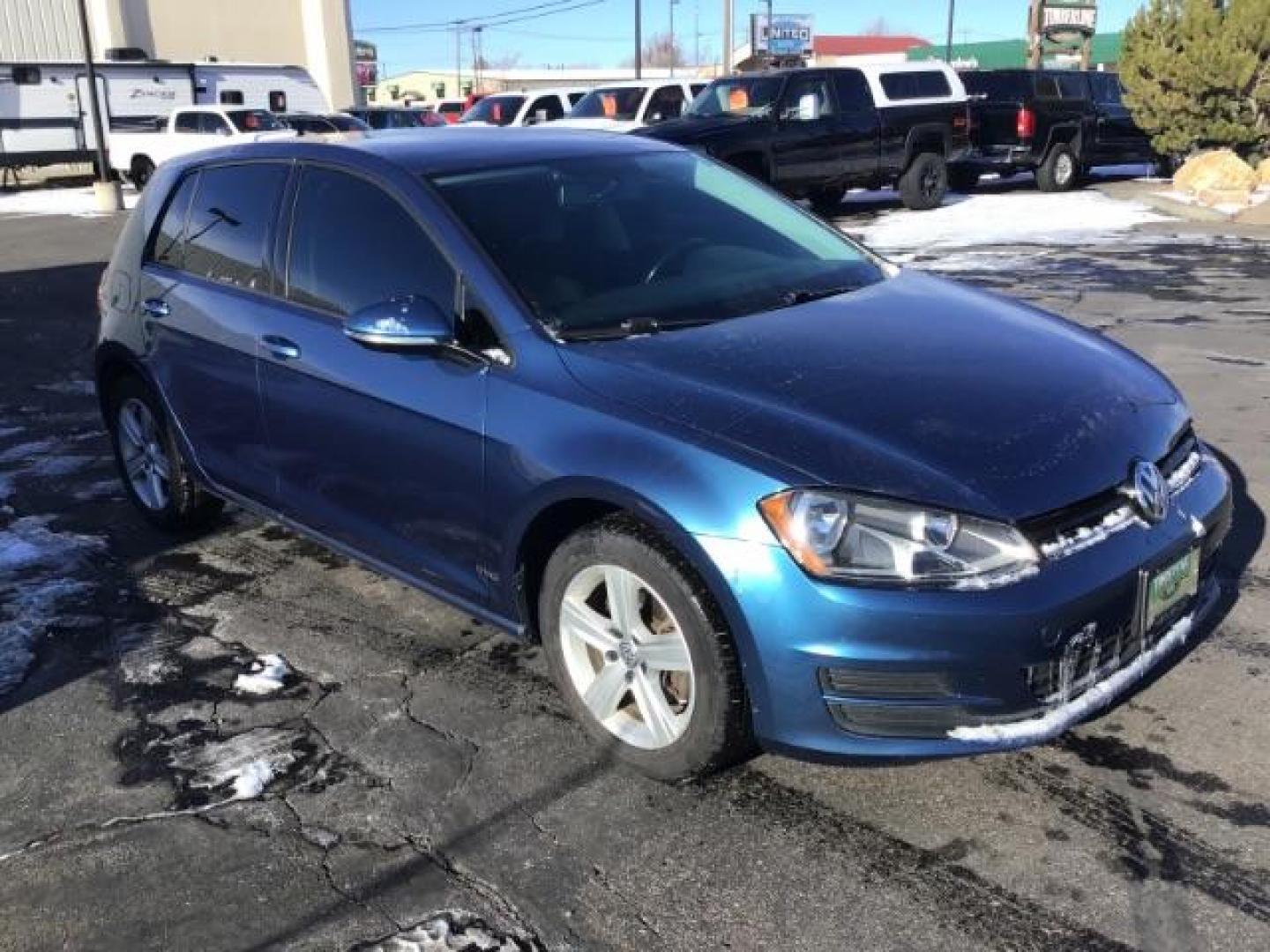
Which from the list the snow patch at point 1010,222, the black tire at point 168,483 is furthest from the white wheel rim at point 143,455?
the snow patch at point 1010,222

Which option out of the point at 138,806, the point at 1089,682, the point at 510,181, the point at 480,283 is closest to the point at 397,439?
the point at 480,283

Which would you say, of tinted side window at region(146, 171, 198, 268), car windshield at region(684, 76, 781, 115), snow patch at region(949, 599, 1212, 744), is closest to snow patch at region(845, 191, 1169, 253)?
car windshield at region(684, 76, 781, 115)

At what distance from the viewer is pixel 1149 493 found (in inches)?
118

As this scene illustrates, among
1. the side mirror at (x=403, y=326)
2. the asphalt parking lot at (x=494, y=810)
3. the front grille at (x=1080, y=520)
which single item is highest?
the side mirror at (x=403, y=326)

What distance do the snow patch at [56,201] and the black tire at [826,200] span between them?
11.6 meters

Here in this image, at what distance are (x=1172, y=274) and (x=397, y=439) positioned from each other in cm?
910

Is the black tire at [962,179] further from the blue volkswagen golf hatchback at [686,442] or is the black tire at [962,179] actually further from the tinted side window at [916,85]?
the blue volkswagen golf hatchback at [686,442]

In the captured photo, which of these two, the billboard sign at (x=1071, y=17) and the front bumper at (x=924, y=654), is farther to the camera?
the billboard sign at (x=1071, y=17)

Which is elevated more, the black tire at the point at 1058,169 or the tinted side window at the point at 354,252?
the tinted side window at the point at 354,252

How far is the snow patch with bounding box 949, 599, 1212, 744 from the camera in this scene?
2.74 meters

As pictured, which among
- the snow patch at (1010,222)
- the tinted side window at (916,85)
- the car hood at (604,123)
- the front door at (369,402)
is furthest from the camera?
the car hood at (604,123)

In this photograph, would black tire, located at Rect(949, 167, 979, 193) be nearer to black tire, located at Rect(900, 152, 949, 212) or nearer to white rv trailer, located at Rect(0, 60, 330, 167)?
black tire, located at Rect(900, 152, 949, 212)

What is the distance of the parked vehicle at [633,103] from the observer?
61.6 feet

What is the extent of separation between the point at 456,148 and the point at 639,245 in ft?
2.47
